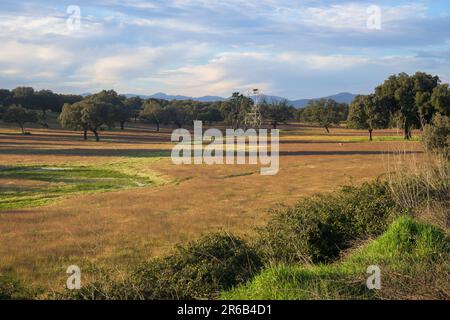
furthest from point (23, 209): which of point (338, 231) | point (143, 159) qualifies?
point (143, 159)

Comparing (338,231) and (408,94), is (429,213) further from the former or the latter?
(408,94)

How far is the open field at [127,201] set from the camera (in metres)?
17.8

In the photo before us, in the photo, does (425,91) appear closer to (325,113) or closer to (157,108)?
(325,113)

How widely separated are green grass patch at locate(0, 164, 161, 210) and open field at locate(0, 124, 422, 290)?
0.26ft

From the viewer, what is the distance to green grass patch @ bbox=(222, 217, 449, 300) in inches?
283

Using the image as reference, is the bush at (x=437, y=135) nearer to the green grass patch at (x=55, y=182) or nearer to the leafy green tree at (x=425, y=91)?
the green grass patch at (x=55, y=182)

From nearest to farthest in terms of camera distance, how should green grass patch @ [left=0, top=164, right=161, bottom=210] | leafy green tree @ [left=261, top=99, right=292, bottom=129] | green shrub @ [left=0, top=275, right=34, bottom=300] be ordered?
green shrub @ [left=0, top=275, right=34, bottom=300] → green grass patch @ [left=0, top=164, right=161, bottom=210] → leafy green tree @ [left=261, top=99, right=292, bottom=129]

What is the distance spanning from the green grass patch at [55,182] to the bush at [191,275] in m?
22.7

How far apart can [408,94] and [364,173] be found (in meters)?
54.7

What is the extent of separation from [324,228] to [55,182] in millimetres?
35339

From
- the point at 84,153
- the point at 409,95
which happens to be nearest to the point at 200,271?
the point at 84,153

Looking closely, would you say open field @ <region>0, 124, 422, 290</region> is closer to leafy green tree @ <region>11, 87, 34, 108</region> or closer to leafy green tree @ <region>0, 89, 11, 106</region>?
leafy green tree @ <region>0, 89, 11, 106</region>

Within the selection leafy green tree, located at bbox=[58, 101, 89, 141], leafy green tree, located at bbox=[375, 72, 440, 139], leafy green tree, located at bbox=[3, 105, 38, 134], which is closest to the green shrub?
leafy green tree, located at bbox=[375, 72, 440, 139]
